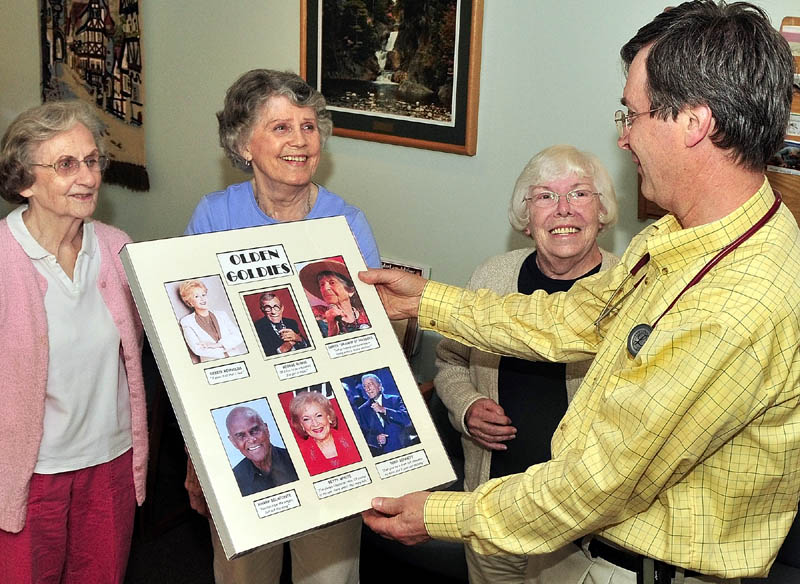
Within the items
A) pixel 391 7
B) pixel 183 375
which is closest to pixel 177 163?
pixel 391 7

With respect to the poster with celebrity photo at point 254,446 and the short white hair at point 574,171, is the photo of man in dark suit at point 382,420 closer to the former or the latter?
the poster with celebrity photo at point 254,446

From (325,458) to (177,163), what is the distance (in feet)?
9.59

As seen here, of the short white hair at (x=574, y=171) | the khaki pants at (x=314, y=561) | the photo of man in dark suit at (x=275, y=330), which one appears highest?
the short white hair at (x=574, y=171)

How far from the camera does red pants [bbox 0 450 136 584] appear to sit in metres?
2.33

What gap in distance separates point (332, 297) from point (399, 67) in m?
1.72

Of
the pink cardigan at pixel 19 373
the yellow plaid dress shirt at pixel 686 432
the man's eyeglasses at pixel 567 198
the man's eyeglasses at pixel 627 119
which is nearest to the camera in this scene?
the yellow plaid dress shirt at pixel 686 432

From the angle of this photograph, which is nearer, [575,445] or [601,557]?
[575,445]

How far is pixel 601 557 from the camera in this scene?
1.67m

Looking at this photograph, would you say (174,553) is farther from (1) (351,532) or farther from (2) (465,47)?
(2) (465,47)

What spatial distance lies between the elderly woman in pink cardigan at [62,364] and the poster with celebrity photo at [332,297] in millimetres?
757

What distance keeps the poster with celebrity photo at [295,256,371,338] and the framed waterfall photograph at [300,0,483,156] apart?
4.78ft

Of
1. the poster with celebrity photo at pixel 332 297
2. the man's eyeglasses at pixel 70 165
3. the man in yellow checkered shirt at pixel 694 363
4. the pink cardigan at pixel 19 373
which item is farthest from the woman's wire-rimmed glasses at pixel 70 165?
the man in yellow checkered shirt at pixel 694 363

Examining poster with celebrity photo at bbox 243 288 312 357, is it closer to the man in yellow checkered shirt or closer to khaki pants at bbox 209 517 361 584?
the man in yellow checkered shirt

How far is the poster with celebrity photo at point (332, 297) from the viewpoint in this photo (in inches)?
74.1
